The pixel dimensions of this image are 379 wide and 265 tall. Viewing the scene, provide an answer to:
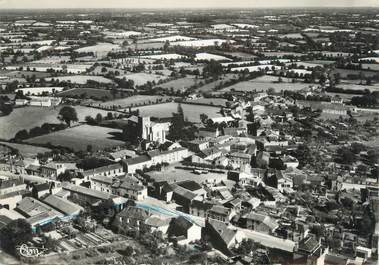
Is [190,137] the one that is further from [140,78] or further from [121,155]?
[140,78]

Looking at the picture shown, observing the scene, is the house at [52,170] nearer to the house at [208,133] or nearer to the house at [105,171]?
the house at [105,171]

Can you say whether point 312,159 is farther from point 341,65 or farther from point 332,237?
point 341,65

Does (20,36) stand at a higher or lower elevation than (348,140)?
higher

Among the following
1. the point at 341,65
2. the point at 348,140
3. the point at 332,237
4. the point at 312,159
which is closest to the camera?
the point at 332,237

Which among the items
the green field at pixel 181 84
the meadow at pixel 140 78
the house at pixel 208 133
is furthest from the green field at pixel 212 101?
the house at pixel 208 133

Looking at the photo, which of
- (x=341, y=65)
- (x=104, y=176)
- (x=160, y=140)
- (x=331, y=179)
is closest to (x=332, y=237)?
(x=331, y=179)
